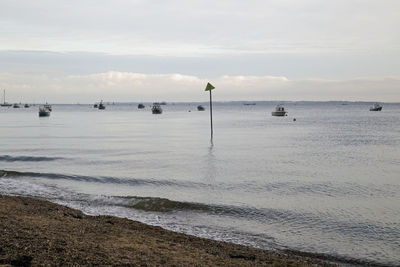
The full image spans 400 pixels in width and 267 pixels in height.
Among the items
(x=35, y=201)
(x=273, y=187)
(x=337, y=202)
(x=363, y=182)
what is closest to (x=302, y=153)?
(x=363, y=182)

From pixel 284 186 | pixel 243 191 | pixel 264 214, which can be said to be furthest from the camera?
pixel 284 186

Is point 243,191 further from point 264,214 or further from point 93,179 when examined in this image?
point 93,179

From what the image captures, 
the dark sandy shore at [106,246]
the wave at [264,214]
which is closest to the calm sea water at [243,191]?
the wave at [264,214]

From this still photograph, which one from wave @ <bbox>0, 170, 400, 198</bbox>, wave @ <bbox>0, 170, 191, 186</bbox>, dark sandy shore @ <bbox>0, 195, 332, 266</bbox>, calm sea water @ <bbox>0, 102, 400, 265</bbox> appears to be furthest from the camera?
wave @ <bbox>0, 170, 191, 186</bbox>

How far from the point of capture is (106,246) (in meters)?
8.41

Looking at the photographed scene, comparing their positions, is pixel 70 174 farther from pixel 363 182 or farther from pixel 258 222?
pixel 363 182

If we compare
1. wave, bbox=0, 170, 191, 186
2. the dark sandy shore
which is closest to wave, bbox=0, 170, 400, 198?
wave, bbox=0, 170, 191, 186

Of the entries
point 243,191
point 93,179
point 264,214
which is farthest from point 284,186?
point 93,179

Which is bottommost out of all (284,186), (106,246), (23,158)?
(284,186)

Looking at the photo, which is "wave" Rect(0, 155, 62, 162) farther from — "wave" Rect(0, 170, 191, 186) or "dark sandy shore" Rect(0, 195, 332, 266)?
"dark sandy shore" Rect(0, 195, 332, 266)

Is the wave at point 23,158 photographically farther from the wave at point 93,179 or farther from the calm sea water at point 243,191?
the wave at point 93,179

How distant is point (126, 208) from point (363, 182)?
11.7 m

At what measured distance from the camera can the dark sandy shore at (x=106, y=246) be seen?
24.2 feet

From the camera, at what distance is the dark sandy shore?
7363 millimetres
